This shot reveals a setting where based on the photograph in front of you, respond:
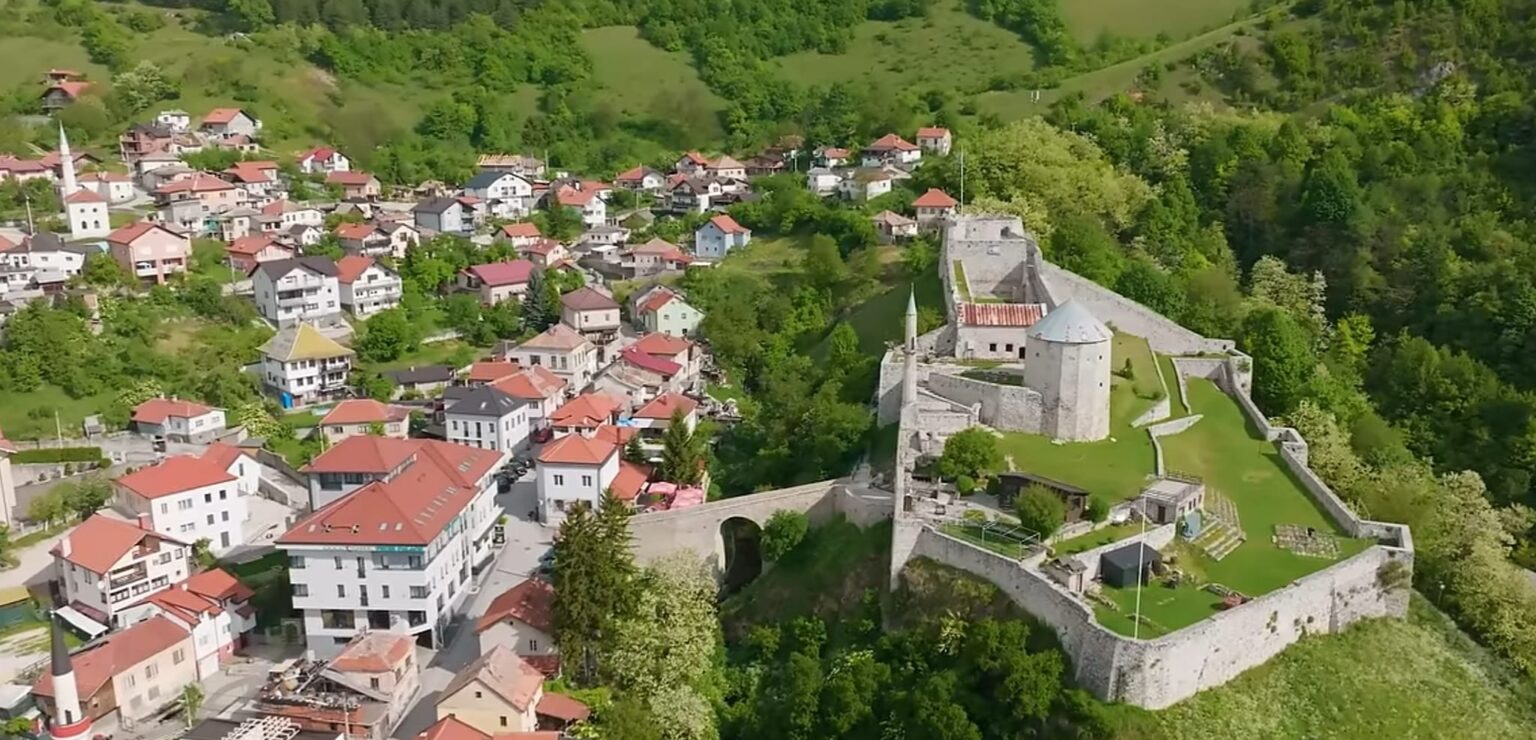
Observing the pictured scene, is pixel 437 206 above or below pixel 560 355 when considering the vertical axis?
above

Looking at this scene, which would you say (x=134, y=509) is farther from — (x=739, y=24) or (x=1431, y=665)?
(x=739, y=24)

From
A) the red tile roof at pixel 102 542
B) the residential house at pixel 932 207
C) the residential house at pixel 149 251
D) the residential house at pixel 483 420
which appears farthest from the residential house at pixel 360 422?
the residential house at pixel 932 207

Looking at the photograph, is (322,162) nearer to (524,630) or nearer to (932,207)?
(932,207)

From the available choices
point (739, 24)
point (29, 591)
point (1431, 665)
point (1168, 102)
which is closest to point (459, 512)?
point (29, 591)

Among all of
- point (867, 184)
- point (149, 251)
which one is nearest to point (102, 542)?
point (149, 251)

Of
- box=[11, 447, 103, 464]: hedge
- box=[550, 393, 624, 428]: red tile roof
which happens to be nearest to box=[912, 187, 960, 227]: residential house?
box=[550, 393, 624, 428]: red tile roof

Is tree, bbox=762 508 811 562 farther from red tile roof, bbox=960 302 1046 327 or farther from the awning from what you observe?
the awning

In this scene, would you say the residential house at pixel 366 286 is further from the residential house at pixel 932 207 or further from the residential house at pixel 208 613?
the residential house at pixel 932 207
